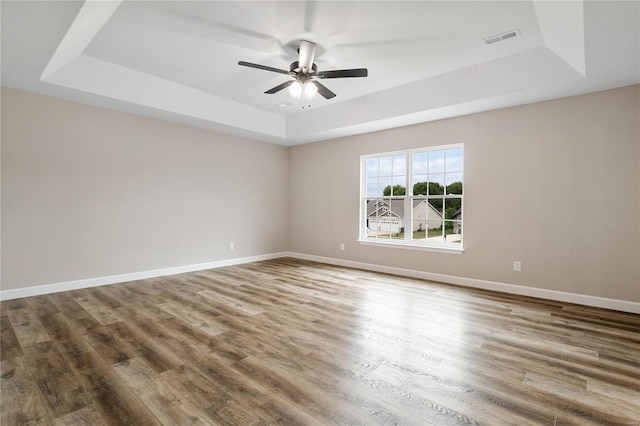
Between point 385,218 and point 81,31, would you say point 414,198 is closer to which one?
point 385,218

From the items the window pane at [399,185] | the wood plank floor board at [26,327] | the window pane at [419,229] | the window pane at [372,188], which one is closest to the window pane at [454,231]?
the window pane at [419,229]

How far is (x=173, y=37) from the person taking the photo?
130 inches

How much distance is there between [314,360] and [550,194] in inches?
150

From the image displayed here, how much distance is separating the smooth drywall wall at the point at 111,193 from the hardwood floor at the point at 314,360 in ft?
2.35

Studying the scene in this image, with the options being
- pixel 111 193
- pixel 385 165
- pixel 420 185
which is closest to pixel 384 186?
pixel 385 165

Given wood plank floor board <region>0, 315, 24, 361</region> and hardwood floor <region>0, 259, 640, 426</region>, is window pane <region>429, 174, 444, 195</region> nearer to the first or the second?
hardwood floor <region>0, 259, 640, 426</region>

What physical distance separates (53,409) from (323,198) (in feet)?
17.6

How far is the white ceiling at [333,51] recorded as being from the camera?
2.73 m

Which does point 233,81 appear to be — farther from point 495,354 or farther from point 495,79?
point 495,354

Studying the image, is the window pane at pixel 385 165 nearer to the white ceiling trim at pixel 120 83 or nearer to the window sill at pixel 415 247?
the window sill at pixel 415 247

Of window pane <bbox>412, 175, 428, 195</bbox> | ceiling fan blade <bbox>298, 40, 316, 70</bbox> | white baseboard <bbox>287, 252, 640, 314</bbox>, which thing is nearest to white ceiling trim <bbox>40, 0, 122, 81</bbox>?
ceiling fan blade <bbox>298, 40, 316, 70</bbox>

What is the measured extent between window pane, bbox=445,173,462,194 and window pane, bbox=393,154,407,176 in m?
0.78

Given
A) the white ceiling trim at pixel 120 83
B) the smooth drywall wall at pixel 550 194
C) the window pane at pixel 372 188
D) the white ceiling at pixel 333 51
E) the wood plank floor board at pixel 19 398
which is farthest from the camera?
the window pane at pixel 372 188

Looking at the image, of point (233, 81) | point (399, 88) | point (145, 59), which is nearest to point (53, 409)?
point (145, 59)
